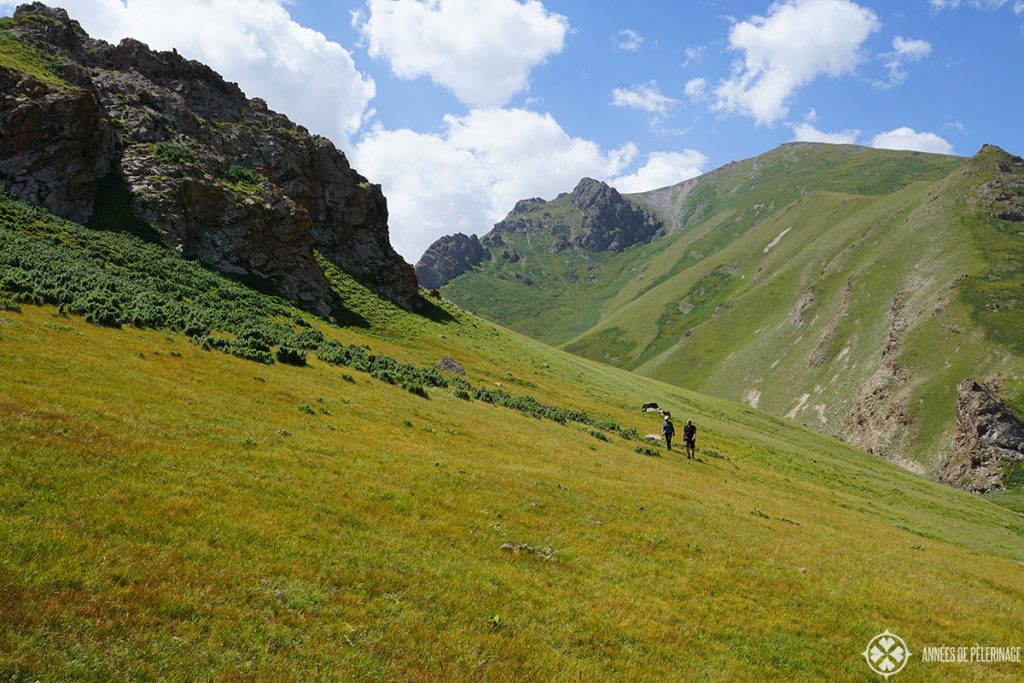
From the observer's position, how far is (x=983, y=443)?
248 ft

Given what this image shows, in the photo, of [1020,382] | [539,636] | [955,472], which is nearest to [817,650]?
[539,636]

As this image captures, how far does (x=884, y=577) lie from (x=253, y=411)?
2583 cm

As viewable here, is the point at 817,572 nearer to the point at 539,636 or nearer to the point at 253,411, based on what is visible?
the point at 539,636

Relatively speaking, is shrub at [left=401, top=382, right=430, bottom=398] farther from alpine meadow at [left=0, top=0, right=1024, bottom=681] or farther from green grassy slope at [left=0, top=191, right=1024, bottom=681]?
green grassy slope at [left=0, top=191, right=1024, bottom=681]

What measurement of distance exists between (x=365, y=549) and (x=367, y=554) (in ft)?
0.97

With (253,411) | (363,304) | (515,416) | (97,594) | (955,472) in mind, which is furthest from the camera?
(955,472)

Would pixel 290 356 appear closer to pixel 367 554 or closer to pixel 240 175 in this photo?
pixel 367 554

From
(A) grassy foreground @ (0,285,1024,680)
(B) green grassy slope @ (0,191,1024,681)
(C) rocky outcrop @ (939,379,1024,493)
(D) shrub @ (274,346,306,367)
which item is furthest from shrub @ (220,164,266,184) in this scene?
(C) rocky outcrop @ (939,379,1024,493)

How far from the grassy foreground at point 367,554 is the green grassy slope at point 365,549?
73mm

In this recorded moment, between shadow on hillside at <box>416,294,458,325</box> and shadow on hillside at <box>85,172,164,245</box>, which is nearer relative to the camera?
shadow on hillside at <box>85,172,164,245</box>

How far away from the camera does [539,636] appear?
1123 centimetres

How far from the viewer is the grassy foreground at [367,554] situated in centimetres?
893

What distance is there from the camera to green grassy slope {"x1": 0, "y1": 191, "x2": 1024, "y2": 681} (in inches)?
354

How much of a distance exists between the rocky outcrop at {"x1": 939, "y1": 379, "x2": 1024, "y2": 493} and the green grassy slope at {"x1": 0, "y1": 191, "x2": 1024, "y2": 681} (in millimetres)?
57654
